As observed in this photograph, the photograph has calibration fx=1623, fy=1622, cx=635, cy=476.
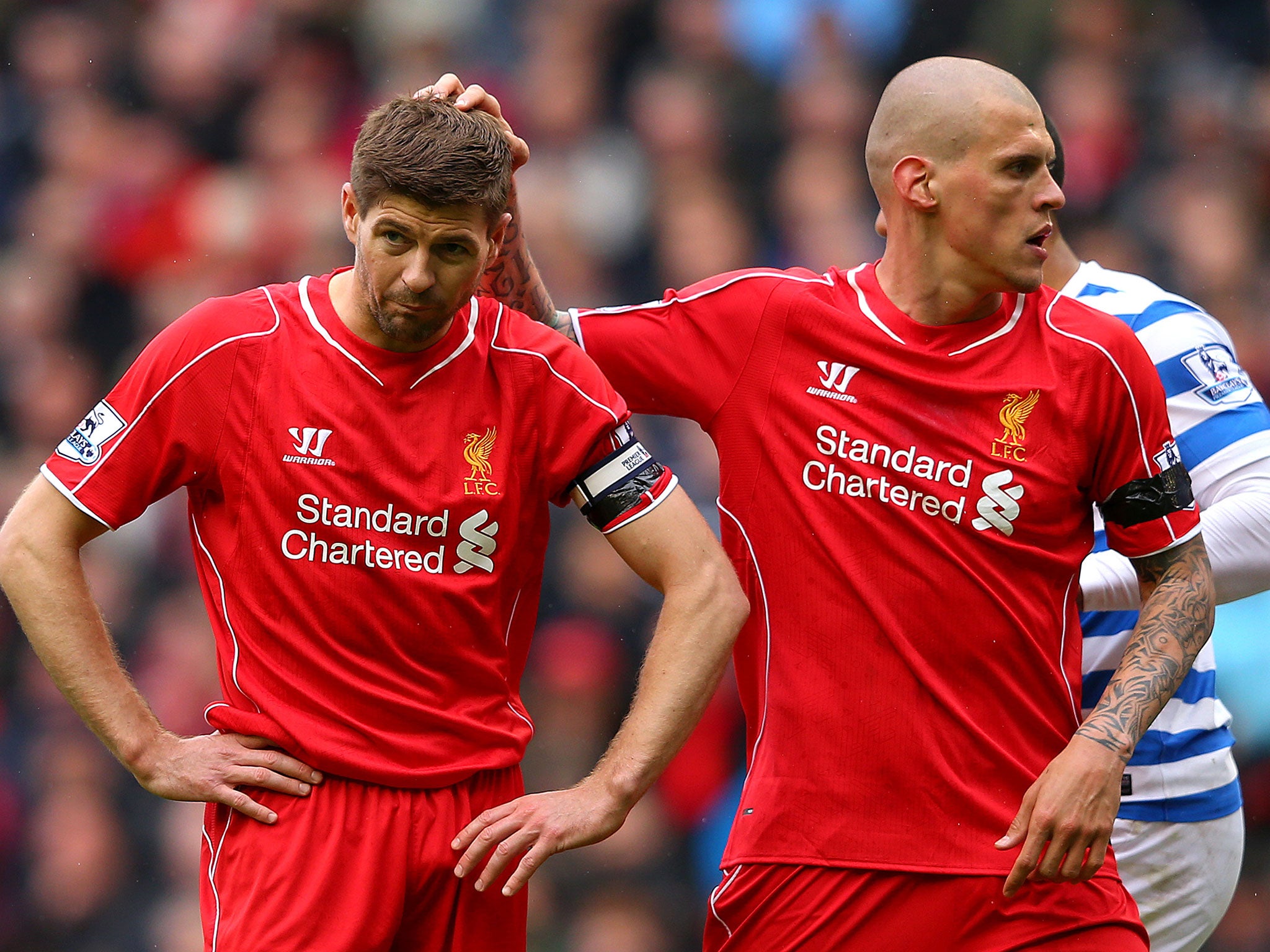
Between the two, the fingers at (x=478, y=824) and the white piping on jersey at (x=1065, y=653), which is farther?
the white piping on jersey at (x=1065, y=653)

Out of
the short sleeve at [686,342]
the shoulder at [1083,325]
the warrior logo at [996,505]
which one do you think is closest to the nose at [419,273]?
the short sleeve at [686,342]

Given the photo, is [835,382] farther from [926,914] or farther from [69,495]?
[69,495]

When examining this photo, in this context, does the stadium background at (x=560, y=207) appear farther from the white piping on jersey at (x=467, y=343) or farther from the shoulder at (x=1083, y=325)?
the white piping on jersey at (x=467, y=343)

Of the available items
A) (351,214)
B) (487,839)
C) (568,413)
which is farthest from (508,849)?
(351,214)

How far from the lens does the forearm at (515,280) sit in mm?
3834

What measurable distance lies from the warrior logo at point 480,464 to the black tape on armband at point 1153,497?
133cm

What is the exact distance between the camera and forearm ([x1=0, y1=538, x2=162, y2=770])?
3160 mm

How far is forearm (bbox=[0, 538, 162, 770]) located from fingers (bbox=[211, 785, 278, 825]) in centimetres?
18

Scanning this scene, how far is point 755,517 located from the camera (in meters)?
3.60

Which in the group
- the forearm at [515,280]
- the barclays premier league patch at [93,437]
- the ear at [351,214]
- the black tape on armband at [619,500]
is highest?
the ear at [351,214]

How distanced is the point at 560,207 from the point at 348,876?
531cm

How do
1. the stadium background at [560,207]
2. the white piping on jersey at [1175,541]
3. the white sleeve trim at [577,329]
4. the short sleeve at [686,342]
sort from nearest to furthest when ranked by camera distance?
1. the white piping on jersey at [1175,541]
2. the short sleeve at [686,342]
3. the white sleeve trim at [577,329]
4. the stadium background at [560,207]

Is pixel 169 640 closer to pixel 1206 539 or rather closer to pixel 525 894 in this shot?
pixel 525 894

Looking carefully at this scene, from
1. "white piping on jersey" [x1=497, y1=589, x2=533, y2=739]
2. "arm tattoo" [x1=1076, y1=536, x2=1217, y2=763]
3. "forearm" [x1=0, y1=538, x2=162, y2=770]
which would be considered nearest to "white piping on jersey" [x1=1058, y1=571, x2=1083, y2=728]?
"arm tattoo" [x1=1076, y1=536, x2=1217, y2=763]
